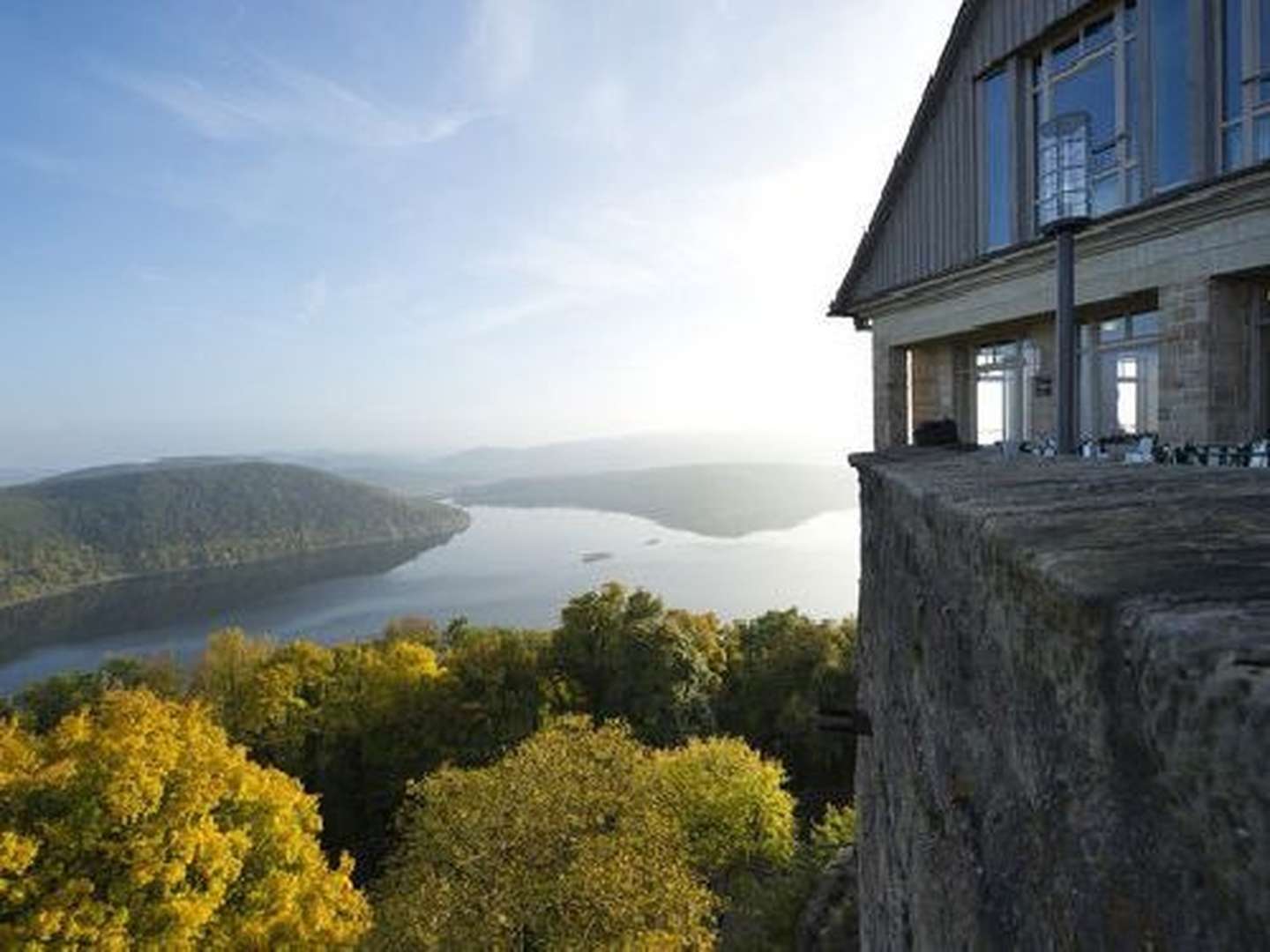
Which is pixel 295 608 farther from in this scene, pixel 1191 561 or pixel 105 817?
pixel 1191 561

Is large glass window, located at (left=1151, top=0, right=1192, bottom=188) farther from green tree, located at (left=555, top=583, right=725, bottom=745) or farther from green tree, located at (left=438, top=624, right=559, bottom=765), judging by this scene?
green tree, located at (left=438, top=624, right=559, bottom=765)

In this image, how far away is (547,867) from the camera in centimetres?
1739

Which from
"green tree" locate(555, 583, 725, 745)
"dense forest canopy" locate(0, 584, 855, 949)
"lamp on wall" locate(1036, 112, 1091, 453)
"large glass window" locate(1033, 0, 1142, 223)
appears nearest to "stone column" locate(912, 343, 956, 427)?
"large glass window" locate(1033, 0, 1142, 223)

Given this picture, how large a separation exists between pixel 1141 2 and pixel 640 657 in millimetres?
27061

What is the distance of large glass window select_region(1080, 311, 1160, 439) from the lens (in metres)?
10.7

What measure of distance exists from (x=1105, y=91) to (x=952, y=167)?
2.67m

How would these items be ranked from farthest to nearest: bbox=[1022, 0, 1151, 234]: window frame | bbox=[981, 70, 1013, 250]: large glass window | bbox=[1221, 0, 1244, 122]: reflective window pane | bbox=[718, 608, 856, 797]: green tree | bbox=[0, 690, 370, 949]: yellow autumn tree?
1. bbox=[718, 608, 856, 797]: green tree
2. bbox=[0, 690, 370, 949]: yellow autumn tree
3. bbox=[981, 70, 1013, 250]: large glass window
4. bbox=[1022, 0, 1151, 234]: window frame
5. bbox=[1221, 0, 1244, 122]: reflective window pane

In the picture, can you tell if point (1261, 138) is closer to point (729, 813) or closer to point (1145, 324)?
point (1145, 324)

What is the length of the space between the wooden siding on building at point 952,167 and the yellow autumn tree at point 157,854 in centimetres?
1640

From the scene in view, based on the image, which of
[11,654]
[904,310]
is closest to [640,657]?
[904,310]

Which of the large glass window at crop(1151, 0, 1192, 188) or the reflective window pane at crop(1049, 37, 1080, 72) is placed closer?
the large glass window at crop(1151, 0, 1192, 188)

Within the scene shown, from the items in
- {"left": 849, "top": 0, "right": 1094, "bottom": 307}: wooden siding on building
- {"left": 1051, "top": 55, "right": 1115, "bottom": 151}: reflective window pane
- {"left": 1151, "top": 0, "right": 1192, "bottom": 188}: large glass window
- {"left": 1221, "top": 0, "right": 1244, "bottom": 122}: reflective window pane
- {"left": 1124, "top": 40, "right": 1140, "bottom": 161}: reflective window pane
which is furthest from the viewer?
{"left": 849, "top": 0, "right": 1094, "bottom": 307}: wooden siding on building

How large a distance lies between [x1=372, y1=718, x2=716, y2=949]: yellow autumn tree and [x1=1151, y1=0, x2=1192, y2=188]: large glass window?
14168 millimetres

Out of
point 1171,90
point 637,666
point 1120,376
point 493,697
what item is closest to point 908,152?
point 1171,90
